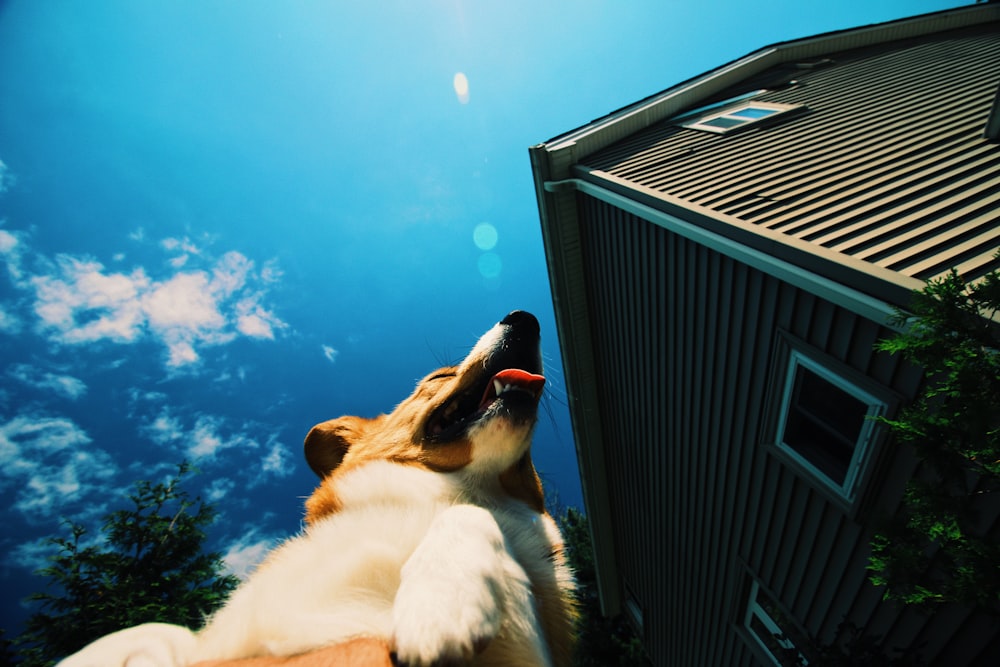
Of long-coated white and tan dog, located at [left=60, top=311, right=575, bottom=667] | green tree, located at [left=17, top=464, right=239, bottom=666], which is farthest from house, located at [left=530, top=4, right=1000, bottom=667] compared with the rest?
green tree, located at [left=17, top=464, right=239, bottom=666]

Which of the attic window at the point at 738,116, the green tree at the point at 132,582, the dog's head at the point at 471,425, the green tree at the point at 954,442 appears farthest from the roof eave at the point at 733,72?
the green tree at the point at 132,582

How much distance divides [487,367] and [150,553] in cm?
1277

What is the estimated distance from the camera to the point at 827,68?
292 inches

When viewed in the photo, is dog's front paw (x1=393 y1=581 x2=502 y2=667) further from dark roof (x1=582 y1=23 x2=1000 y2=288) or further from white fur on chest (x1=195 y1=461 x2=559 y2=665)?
dark roof (x1=582 y1=23 x2=1000 y2=288)

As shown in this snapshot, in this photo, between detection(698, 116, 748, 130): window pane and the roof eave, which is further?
the roof eave

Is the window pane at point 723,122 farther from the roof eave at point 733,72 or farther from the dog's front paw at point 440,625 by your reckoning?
the dog's front paw at point 440,625

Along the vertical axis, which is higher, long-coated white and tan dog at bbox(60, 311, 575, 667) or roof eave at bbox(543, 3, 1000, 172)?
roof eave at bbox(543, 3, 1000, 172)

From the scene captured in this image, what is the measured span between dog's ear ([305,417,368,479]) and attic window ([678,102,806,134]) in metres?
6.10

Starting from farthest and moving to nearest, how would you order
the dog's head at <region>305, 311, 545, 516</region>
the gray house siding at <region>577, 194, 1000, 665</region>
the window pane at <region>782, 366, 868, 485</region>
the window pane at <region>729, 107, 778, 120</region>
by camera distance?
1. the window pane at <region>729, 107, 778, 120</region>
2. the window pane at <region>782, 366, 868, 485</region>
3. the gray house siding at <region>577, 194, 1000, 665</region>
4. the dog's head at <region>305, 311, 545, 516</region>

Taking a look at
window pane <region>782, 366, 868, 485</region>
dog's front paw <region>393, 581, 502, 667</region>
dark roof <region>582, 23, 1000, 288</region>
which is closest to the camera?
dog's front paw <region>393, 581, 502, 667</region>

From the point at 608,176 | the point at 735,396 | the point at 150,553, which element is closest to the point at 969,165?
the point at 735,396

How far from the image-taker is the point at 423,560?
1510 millimetres

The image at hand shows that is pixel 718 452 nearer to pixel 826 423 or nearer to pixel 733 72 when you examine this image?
pixel 826 423

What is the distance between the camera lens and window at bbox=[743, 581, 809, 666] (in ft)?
12.3
